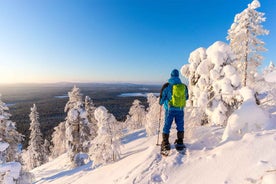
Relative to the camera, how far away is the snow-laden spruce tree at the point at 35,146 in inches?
1390

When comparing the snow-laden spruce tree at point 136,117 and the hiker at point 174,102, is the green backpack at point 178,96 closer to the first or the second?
the hiker at point 174,102

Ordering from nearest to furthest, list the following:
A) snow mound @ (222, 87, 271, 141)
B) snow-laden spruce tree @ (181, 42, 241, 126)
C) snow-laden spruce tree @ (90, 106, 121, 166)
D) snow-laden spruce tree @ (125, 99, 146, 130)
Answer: snow mound @ (222, 87, 271, 141)
snow-laden spruce tree @ (181, 42, 241, 126)
snow-laden spruce tree @ (90, 106, 121, 166)
snow-laden spruce tree @ (125, 99, 146, 130)

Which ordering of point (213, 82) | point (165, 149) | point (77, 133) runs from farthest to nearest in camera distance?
point (77, 133), point (213, 82), point (165, 149)

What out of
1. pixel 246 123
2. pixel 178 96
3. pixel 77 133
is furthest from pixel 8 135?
pixel 246 123

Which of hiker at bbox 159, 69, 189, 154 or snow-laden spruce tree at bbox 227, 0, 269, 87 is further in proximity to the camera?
snow-laden spruce tree at bbox 227, 0, 269, 87

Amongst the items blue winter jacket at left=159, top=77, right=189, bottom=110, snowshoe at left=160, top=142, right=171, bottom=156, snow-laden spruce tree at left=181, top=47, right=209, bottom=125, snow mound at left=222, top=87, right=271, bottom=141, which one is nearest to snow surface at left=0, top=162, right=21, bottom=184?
snowshoe at left=160, top=142, right=171, bottom=156

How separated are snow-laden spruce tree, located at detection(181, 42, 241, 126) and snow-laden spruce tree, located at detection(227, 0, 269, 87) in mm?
2028

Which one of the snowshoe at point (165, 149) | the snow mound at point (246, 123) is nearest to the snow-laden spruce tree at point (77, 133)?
the snowshoe at point (165, 149)

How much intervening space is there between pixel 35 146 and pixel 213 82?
3628 cm

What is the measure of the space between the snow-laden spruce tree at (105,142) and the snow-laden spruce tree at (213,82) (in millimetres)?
5921

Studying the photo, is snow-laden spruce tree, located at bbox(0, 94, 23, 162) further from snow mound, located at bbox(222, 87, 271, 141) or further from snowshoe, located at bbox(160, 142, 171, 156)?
snow mound, located at bbox(222, 87, 271, 141)

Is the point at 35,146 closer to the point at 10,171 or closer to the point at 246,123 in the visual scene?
the point at 10,171

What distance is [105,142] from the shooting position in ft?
44.2

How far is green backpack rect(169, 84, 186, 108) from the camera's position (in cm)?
613
